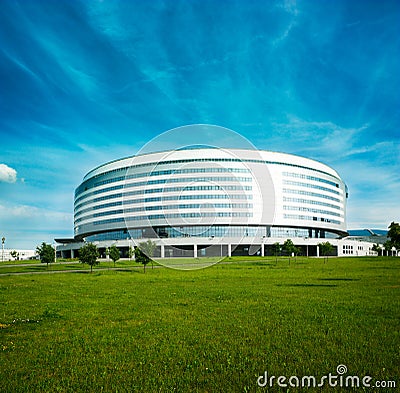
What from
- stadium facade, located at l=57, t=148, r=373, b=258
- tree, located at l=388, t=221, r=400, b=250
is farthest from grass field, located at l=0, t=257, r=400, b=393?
stadium facade, located at l=57, t=148, r=373, b=258

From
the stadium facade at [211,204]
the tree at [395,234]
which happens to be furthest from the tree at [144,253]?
the stadium facade at [211,204]

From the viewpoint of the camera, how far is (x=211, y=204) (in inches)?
4658

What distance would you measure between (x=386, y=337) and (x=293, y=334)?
276 cm

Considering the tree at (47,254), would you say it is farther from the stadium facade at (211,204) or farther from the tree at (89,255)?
the stadium facade at (211,204)

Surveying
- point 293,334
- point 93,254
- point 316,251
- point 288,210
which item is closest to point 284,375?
point 293,334

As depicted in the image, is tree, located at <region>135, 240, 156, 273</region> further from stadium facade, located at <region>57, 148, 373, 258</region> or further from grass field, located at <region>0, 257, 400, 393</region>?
stadium facade, located at <region>57, 148, 373, 258</region>

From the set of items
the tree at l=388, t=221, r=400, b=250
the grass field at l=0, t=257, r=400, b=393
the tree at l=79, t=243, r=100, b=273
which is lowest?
the grass field at l=0, t=257, r=400, b=393

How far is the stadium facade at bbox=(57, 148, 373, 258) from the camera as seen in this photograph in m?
116

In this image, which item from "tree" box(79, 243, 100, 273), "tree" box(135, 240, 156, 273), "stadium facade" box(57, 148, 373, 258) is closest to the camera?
"tree" box(135, 240, 156, 273)

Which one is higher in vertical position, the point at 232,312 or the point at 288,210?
the point at 288,210

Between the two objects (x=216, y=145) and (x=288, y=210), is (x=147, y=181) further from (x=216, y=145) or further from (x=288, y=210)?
(x=216, y=145)

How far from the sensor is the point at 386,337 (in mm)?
11477

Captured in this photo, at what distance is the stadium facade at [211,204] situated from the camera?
11594 cm

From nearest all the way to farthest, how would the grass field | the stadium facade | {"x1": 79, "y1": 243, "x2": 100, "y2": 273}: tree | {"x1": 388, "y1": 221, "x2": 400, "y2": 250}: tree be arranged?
1. the grass field
2. {"x1": 79, "y1": 243, "x2": 100, "y2": 273}: tree
3. {"x1": 388, "y1": 221, "x2": 400, "y2": 250}: tree
4. the stadium facade
